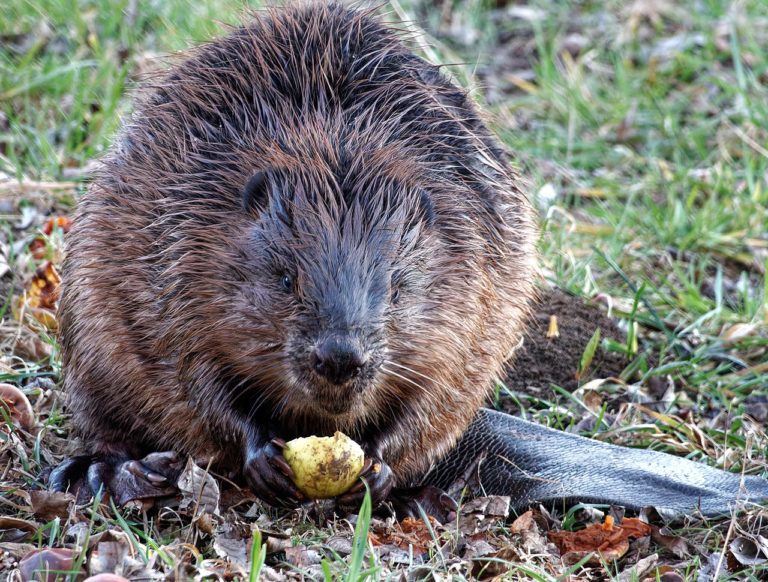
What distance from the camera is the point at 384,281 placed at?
116 inches

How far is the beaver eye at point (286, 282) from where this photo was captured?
2.91 m

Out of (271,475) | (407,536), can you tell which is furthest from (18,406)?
(407,536)

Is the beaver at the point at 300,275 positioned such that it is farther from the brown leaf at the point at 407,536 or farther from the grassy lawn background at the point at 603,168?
the grassy lawn background at the point at 603,168

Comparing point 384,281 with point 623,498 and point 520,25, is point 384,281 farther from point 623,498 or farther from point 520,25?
point 520,25

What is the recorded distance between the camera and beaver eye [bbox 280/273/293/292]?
9.54 ft

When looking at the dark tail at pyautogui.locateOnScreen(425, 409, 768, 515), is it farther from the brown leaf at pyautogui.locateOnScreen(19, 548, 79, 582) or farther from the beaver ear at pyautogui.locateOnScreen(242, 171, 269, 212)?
the brown leaf at pyautogui.locateOnScreen(19, 548, 79, 582)

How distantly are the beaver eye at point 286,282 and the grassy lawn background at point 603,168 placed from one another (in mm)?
634

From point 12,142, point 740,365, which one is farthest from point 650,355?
point 12,142

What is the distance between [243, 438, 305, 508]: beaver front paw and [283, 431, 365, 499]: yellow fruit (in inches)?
0.8

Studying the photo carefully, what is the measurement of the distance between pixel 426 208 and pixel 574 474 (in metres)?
0.91

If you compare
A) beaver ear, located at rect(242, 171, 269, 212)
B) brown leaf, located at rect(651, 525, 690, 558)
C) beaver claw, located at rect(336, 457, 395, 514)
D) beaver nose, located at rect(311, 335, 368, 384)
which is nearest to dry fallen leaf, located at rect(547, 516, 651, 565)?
brown leaf, located at rect(651, 525, 690, 558)

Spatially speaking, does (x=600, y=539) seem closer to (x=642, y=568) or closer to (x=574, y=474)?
(x=642, y=568)

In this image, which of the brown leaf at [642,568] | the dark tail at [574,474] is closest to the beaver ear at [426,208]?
the dark tail at [574,474]

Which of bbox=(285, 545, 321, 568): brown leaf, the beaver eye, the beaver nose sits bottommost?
bbox=(285, 545, 321, 568): brown leaf
